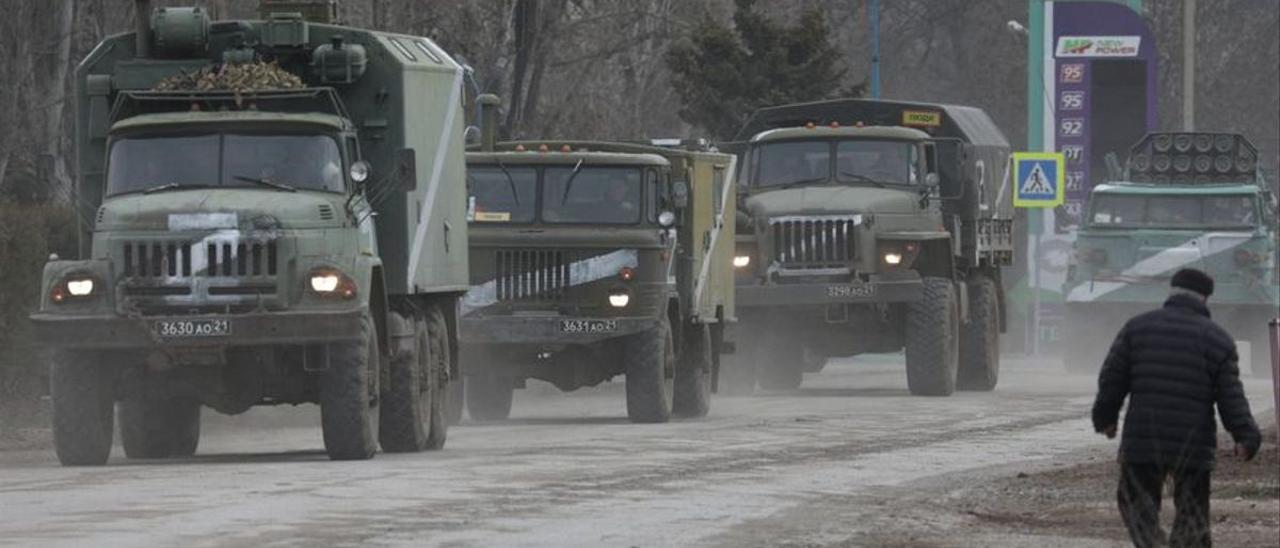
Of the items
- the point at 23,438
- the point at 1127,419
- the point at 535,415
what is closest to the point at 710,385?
the point at 535,415

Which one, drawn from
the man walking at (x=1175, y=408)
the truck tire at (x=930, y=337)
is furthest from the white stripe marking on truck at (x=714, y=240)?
the man walking at (x=1175, y=408)

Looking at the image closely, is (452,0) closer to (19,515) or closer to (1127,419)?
(19,515)

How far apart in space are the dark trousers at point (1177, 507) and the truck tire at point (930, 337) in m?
18.3

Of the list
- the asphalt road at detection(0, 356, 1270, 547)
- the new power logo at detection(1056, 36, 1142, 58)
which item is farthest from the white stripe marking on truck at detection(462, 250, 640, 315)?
the new power logo at detection(1056, 36, 1142, 58)

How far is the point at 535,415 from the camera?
29781 mm

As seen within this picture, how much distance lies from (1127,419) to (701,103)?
30145 mm

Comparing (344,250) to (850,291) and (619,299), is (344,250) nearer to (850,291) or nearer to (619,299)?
(619,299)

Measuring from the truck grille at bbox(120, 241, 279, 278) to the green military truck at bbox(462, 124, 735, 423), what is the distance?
614 cm

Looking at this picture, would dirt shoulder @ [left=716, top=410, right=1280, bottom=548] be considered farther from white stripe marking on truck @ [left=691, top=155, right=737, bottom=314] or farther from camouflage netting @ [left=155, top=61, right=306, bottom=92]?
white stripe marking on truck @ [left=691, top=155, right=737, bottom=314]

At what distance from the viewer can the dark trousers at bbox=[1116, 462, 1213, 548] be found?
13.7 metres

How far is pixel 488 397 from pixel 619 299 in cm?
272

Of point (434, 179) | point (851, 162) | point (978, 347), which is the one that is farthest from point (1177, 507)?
point (978, 347)

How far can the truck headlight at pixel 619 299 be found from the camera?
86.3 feet

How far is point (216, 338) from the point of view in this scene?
1986 centimetres
